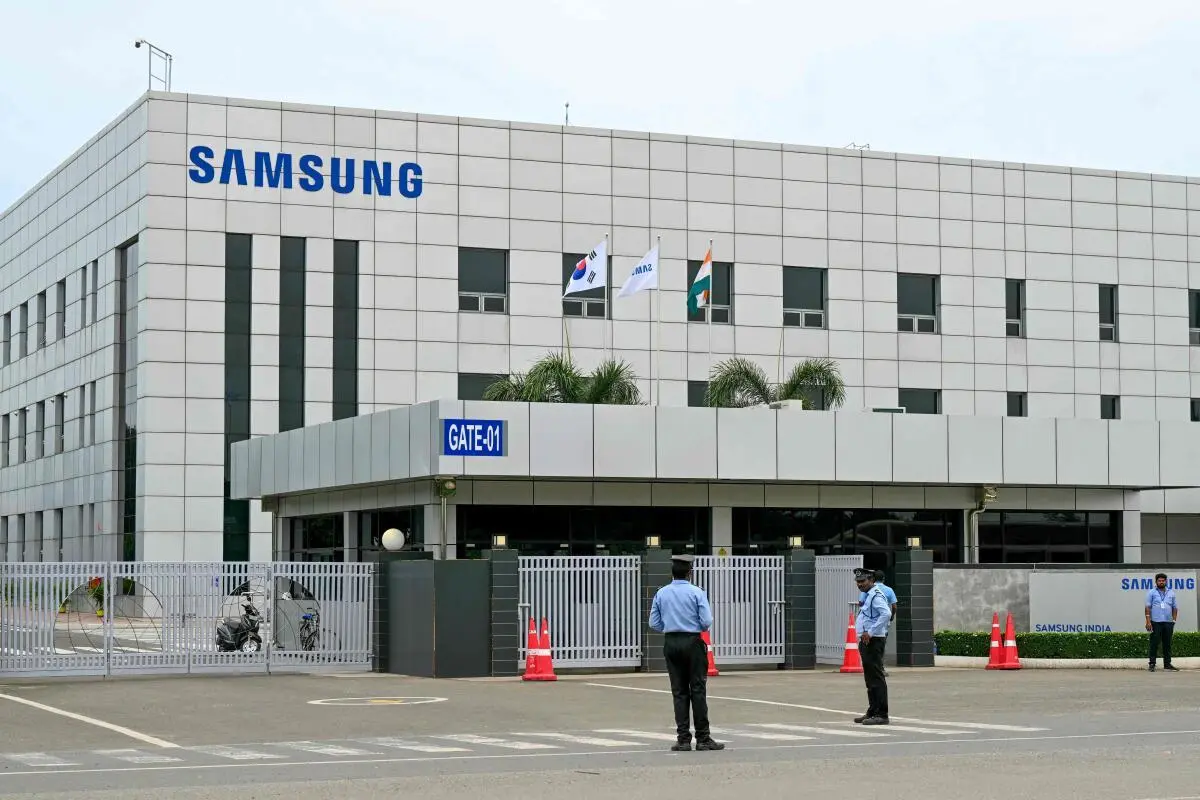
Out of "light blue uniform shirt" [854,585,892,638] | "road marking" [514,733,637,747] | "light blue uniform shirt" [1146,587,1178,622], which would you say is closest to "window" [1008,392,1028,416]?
"light blue uniform shirt" [1146,587,1178,622]

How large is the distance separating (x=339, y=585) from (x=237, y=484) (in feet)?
51.6

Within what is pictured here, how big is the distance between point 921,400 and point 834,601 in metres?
33.8

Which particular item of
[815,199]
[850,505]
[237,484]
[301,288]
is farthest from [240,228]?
[850,505]

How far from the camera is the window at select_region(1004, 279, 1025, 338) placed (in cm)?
6450

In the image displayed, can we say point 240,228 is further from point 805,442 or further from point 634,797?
point 634,797

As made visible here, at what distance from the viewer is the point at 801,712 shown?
2136 cm

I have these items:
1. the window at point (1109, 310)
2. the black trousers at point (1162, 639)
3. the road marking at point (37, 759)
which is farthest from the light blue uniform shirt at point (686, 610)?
the window at point (1109, 310)

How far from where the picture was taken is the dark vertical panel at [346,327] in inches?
2259

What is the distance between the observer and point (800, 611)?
30766mm

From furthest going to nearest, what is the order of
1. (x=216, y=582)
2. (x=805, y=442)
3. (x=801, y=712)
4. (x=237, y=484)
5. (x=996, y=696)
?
1. (x=237, y=484)
2. (x=805, y=442)
3. (x=216, y=582)
4. (x=996, y=696)
5. (x=801, y=712)

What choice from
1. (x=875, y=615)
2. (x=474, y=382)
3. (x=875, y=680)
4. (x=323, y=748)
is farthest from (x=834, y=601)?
(x=474, y=382)

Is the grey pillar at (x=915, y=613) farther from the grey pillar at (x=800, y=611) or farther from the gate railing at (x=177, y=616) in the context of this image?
the gate railing at (x=177, y=616)

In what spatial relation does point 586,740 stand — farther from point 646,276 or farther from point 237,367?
point 237,367

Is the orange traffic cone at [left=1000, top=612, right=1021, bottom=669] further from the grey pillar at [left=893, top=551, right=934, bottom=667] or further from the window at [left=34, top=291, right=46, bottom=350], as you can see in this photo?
the window at [left=34, top=291, right=46, bottom=350]
